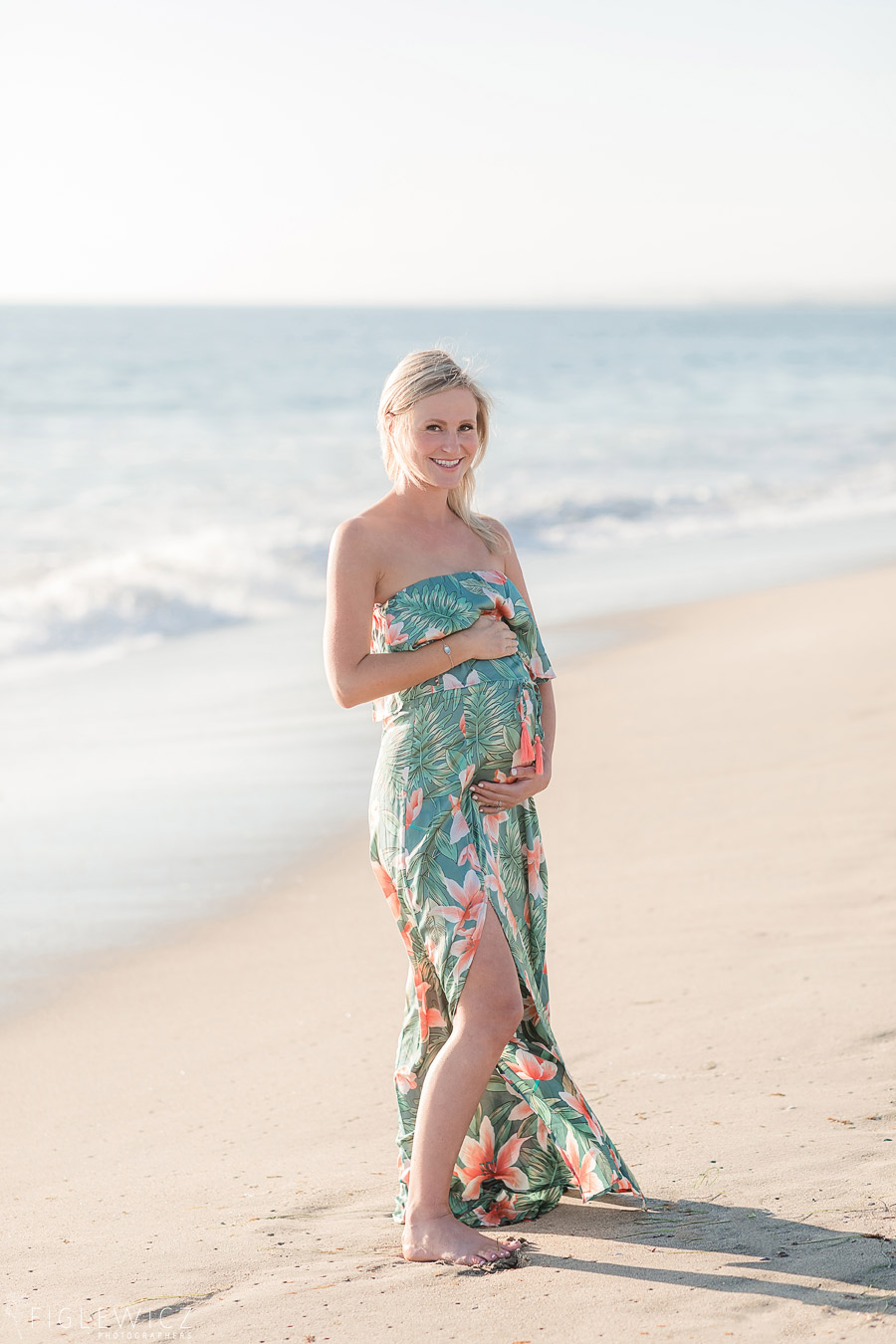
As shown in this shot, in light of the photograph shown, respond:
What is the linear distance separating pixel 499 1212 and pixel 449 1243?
317 millimetres

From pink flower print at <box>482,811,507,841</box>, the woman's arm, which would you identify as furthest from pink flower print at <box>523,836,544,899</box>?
the woman's arm

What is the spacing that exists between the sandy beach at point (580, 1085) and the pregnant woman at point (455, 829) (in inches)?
7.0

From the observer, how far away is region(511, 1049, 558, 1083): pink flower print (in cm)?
322

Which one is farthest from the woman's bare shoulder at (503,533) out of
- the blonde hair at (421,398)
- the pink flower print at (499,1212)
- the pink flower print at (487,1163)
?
the pink flower print at (499,1212)

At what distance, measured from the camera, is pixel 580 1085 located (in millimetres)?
4094

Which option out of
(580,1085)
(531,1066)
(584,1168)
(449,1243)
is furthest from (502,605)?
(580,1085)

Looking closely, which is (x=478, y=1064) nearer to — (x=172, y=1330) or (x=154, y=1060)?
(x=172, y=1330)

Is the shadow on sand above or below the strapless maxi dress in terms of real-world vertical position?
below

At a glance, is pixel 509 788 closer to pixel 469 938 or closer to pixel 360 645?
pixel 469 938

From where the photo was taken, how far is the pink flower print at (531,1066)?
322 centimetres

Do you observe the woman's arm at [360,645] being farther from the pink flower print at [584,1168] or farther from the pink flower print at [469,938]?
the pink flower print at [584,1168]

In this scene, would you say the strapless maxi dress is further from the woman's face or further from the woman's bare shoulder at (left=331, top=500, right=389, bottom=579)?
the woman's face

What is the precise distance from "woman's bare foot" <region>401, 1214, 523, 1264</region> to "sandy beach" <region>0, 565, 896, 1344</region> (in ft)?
0.14

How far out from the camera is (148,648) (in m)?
11.3
